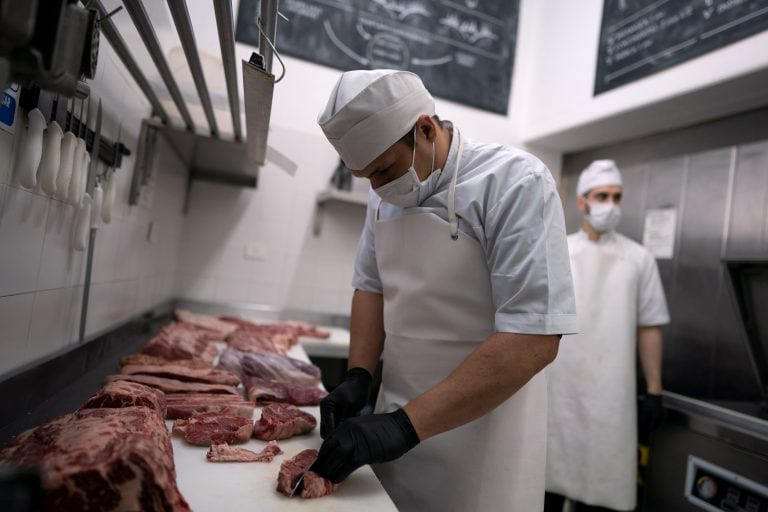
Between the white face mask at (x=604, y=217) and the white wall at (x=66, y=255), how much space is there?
2297mm

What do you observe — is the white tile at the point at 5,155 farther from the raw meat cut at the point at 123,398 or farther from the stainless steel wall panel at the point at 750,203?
the stainless steel wall panel at the point at 750,203

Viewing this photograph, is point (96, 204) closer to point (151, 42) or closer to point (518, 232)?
point (151, 42)

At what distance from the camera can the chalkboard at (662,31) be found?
7.55 ft

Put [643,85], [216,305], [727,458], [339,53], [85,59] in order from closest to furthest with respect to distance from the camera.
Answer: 1. [85,59]
2. [727,458]
3. [643,85]
4. [216,305]
5. [339,53]

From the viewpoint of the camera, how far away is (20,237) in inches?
42.3

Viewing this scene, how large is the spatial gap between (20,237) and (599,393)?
2475 mm

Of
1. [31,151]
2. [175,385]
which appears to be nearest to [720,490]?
[175,385]

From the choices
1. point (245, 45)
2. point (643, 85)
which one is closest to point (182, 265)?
point (245, 45)

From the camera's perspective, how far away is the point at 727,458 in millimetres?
1907

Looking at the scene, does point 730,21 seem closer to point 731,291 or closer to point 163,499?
point 731,291

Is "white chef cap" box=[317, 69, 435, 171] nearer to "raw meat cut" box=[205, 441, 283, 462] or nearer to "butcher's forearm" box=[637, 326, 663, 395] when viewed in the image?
"raw meat cut" box=[205, 441, 283, 462]

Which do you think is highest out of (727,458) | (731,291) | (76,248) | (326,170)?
(326,170)

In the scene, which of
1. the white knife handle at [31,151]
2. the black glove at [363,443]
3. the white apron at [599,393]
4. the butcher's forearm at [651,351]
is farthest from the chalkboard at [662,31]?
the white knife handle at [31,151]

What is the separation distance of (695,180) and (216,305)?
3.12m
